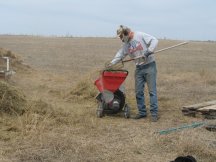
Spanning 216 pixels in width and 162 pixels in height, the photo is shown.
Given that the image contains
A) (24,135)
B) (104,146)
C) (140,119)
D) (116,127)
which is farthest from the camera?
(140,119)

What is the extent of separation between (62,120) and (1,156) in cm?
250

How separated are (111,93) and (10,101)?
218cm

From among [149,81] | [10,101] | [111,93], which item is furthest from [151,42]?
[10,101]

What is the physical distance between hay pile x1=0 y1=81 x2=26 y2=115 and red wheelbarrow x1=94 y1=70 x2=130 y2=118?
1.70 meters

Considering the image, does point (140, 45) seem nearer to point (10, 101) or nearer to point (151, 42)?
point (151, 42)

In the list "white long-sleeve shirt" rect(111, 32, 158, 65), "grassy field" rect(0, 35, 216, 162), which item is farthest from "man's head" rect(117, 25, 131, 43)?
"grassy field" rect(0, 35, 216, 162)

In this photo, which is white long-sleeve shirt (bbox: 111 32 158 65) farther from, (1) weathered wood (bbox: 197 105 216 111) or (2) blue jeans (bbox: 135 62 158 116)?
(1) weathered wood (bbox: 197 105 216 111)

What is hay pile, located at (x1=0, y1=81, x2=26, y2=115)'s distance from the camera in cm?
933

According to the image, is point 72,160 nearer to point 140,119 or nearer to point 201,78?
point 140,119

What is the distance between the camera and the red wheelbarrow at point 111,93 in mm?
10188

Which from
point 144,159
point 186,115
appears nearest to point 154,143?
point 144,159

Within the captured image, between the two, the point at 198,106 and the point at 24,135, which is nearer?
the point at 24,135

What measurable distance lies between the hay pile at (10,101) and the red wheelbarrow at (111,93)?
1696 mm

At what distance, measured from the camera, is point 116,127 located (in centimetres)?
920
